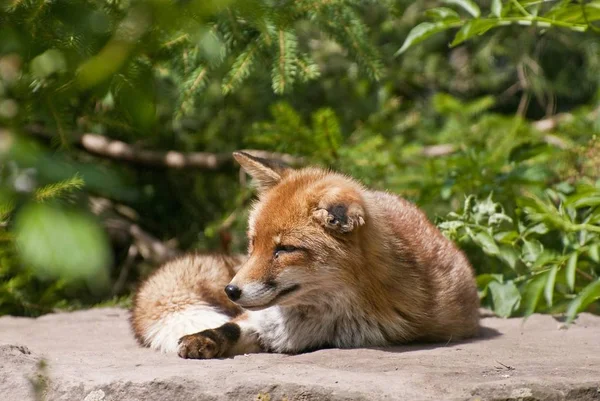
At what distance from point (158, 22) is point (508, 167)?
4895mm

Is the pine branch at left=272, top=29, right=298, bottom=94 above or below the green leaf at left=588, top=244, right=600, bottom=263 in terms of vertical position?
above

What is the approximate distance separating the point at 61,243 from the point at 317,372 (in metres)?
2.10

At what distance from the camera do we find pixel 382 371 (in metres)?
2.95

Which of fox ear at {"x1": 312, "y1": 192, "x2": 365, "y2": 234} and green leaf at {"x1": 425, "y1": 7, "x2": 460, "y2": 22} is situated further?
green leaf at {"x1": 425, "y1": 7, "x2": 460, "y2": 22}

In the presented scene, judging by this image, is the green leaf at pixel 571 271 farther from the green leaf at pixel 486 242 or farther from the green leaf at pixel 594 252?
the green leaf at pixel 486 242

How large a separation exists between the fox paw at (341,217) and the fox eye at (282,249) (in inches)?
6.5

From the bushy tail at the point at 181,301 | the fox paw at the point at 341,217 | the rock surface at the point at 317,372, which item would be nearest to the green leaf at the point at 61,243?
the rock surface at the point at 317,372

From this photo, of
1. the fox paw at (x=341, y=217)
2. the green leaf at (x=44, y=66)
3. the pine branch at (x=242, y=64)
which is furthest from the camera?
the pine branch at (x=242, y=64)

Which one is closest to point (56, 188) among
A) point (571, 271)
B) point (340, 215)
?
point (340, 215)

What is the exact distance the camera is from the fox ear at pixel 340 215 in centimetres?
331

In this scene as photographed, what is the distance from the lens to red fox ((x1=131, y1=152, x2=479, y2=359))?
3336 millimetres

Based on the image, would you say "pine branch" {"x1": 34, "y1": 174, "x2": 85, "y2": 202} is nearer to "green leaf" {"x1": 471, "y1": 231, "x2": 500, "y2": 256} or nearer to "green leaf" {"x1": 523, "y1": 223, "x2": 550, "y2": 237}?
"green leaf" {"x1": 471, "y1": 231, "x2": 500, "y2": 256}

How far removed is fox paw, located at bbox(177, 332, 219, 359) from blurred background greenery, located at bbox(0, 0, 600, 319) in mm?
470

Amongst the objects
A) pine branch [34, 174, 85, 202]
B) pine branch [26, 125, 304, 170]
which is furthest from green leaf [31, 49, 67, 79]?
pine branch [26, 125, 304, 170]
